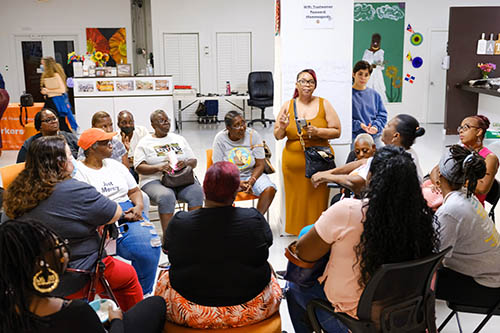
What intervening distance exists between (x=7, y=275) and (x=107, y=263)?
114 centimetres

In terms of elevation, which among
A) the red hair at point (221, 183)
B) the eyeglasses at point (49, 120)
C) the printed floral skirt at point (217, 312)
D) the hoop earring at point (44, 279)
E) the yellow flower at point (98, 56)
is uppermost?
the yellow flower at point (98, 56)

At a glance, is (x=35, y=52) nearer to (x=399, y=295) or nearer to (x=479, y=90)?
(x=479, y=90)

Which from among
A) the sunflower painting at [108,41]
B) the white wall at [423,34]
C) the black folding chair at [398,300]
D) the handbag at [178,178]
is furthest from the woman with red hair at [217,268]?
the sunflower painting at [108,41]

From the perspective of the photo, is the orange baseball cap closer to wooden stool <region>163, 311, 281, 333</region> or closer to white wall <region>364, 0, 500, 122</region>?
wooden stool <region>163, 311, 281, 333</region>

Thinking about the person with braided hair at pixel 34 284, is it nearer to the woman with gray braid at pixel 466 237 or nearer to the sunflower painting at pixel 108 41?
the woman with gray braid at pixel 466 237

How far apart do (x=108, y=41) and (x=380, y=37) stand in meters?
6.52

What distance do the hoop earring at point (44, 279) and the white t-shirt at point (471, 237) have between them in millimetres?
1719

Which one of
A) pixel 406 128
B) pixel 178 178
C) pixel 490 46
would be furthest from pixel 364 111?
pixel 490 46

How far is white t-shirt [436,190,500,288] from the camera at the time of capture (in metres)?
2.47

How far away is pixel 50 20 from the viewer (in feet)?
41.7

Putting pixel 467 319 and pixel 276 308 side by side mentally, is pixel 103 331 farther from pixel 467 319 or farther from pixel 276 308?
pixel 467 319

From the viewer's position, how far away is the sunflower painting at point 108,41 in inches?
505

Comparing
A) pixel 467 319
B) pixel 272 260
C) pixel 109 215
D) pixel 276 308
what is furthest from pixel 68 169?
pixel 467 319

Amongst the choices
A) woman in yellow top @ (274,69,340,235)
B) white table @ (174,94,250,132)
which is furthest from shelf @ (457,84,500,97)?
woman in yellow top @ (274,69,340,235)
